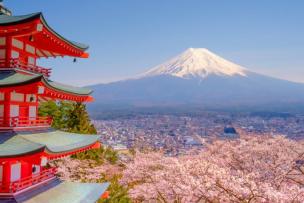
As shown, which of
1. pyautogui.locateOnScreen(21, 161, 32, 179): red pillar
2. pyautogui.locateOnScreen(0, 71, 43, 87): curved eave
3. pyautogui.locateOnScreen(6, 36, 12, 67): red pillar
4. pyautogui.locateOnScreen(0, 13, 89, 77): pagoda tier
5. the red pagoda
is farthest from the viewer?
pyautogui.locateOnScreen(21, 161, 32, 179): red pillar

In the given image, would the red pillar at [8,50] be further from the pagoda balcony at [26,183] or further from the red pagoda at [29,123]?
the pagoda balcony at [26,183]

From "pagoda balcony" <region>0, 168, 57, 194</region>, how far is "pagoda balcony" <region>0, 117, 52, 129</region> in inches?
53.5

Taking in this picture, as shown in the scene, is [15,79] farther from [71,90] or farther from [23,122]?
[71,90]

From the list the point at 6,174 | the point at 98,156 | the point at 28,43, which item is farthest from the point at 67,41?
the point at 98,156

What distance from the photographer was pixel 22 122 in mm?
10766

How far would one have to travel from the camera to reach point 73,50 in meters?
12.8

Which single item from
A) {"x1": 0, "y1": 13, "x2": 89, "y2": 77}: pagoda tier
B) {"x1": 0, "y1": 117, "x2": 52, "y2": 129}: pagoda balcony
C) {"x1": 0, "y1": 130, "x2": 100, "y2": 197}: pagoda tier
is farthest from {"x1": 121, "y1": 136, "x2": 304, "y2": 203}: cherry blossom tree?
{"x1": 0, "y1": 13, "x2": 89, "y2": 77}: pagoda tier

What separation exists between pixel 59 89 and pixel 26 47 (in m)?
1.60

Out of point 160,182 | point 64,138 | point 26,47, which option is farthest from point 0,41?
point 160,182

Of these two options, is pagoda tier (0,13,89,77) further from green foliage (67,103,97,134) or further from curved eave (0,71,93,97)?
green foliage (67,103,97,134)

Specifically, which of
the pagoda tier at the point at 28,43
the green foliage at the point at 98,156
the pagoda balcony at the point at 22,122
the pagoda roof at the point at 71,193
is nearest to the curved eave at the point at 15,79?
the pagoda tier at the point at 28,43

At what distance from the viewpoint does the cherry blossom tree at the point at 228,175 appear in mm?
12727

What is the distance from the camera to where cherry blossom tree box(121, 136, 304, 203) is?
501 inches

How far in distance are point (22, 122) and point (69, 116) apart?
20.7m
